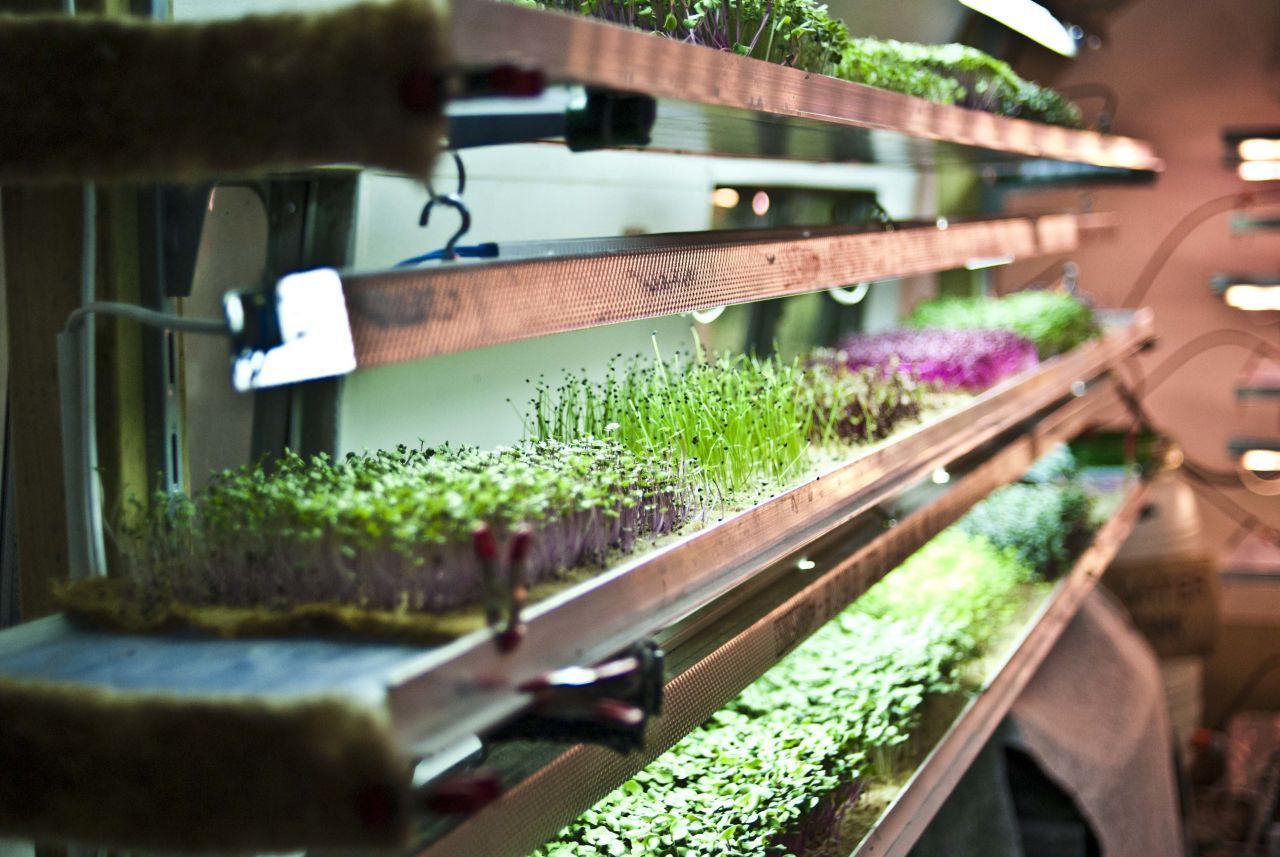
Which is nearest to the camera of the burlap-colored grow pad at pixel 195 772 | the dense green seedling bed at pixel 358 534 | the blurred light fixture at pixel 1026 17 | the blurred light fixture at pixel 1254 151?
the burlap-colored grow pad at pixel 195 772

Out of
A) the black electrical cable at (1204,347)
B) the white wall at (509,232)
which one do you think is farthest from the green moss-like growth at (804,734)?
the black electrical cable at (1204,347)

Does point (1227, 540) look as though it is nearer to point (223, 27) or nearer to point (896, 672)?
point (896, 672)

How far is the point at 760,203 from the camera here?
3402mm

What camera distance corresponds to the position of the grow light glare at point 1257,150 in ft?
19.6

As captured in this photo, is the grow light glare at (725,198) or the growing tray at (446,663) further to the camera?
the grow light glare at (725,198)

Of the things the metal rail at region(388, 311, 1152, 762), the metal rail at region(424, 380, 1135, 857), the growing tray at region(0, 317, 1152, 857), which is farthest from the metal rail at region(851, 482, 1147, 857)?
the metal rail at region(388, 311, 1152, 762)

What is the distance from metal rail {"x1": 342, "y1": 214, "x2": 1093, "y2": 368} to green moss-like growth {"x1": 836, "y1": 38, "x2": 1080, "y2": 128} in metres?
0.40

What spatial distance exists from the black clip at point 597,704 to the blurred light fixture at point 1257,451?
5.72 meters

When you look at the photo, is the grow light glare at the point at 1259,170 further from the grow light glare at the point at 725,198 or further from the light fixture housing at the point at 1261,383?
the grow light glare at the point at 725,198

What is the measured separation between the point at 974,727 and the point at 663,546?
4.68 feet

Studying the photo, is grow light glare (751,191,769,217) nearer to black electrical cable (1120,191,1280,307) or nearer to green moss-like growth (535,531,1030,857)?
green moss-like growth (535,531,1030,857)

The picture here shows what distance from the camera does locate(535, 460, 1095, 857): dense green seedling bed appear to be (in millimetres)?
1998

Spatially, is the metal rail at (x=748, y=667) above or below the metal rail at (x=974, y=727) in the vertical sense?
above

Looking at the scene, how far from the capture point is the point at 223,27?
3.62 ft
